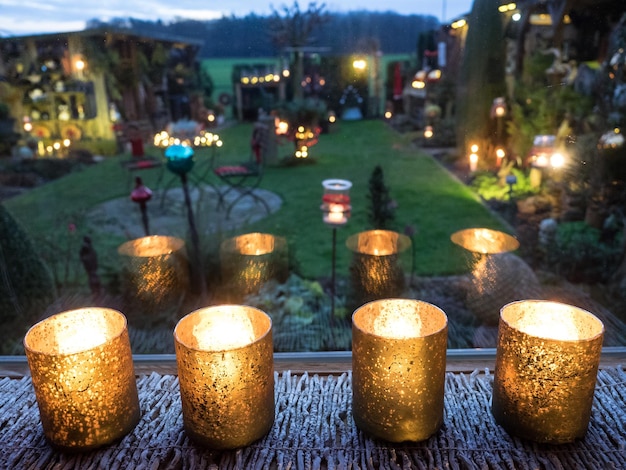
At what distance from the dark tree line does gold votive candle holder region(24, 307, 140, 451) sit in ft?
1.87

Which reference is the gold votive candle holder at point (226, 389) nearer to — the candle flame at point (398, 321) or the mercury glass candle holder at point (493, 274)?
the candle flame at point (398, 321)

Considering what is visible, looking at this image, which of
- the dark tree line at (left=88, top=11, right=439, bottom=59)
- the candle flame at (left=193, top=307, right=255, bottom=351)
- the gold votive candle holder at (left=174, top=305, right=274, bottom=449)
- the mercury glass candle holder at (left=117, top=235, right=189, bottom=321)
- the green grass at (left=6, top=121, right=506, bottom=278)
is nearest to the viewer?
the gold votive candle holder at (left=174, top=305, right=274, bottom=449)

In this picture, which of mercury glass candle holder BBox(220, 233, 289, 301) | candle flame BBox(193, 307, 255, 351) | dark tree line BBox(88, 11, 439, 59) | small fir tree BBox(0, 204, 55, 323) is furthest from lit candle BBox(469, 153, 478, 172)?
small fir tree BBox(0, 204, 55, 323)

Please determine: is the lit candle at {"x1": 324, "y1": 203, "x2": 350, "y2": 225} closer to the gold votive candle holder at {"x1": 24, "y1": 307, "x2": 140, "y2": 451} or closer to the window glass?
the window glass

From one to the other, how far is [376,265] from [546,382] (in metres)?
0.56

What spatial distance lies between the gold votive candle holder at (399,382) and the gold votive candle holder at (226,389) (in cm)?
11

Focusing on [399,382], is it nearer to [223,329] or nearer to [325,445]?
[325,445]

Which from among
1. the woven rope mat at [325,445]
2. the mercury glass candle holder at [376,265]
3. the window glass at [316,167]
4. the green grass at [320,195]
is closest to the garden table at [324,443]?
the woven rope mat at [325,445]

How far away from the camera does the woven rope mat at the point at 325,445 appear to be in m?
0.55

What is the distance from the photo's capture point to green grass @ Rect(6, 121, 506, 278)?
120 centimetres

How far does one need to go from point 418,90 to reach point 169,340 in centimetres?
73

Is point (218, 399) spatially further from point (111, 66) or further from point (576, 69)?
point (576, 69)

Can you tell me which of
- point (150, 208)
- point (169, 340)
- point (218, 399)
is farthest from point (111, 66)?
point (218, 399)

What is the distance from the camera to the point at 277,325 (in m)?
1.12
